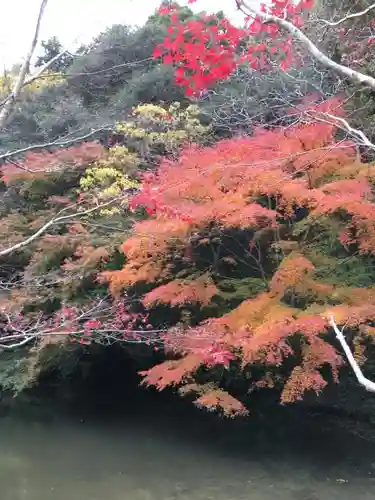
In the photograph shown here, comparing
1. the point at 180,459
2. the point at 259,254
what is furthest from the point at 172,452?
Answer: the point at 259,254

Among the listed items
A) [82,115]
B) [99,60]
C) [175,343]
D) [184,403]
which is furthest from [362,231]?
[82,115]

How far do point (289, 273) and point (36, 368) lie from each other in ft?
14.6

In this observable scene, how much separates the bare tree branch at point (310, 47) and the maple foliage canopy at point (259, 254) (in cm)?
250

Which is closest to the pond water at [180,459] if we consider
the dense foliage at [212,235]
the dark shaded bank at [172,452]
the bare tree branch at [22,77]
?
the dark shaded bank at [172,452]

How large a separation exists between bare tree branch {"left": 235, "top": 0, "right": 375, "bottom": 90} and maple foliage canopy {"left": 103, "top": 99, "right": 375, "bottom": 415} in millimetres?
2504

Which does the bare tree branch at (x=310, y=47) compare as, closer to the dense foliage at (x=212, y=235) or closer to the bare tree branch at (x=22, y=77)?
the dense foliage at (x=212, y=235)

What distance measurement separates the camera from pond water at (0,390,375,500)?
5688 millimetres

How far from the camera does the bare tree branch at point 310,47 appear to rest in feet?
7.07

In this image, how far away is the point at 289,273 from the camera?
5.64 meters

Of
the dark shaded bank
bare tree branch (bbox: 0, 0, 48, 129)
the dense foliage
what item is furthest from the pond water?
bare tree branch (bbox: 0, 0, 48, 129)

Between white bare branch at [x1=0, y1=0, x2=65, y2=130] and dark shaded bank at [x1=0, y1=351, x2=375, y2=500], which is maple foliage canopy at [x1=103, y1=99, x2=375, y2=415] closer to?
dark shaded bank at [x1=0, y1=351, x2=375, y2=500]

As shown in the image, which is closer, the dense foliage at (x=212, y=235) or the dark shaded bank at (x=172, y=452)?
the dense foliage at (x=212, y=235)

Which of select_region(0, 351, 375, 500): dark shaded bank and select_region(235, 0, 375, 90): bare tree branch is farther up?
select_region(235, 0, 375, 90): bare tree branch

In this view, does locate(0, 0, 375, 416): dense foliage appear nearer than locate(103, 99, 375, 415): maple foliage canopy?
Yes
